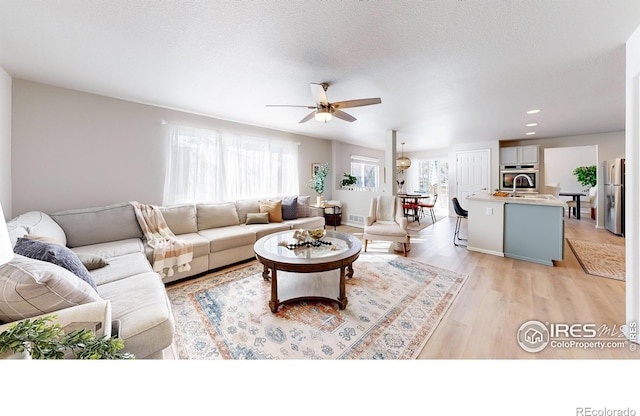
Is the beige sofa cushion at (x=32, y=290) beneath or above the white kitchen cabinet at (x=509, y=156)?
beneath

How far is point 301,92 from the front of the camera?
2.91 meters

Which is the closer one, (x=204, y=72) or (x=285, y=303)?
(x=285, y=303)

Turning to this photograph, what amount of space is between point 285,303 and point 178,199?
2.74 metres

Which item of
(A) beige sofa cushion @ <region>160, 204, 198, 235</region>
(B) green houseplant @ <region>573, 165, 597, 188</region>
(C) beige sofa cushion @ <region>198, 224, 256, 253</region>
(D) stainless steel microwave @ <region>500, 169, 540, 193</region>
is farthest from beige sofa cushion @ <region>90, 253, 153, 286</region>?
(B) green houseplant @ <region>573, 165, 597, 188</region>

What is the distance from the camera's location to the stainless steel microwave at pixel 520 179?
611 cm

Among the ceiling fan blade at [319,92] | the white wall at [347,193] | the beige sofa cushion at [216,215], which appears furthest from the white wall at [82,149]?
the white wall at [347,193]

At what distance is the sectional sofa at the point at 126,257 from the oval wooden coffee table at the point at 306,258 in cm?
81

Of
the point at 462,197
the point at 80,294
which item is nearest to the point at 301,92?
the point at 80,294

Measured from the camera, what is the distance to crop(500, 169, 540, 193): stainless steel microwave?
611 cm

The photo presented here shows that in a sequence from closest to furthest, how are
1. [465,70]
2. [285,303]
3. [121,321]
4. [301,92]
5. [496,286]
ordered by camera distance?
[121,321] → [285,303] → [465,70] → [496,286] → [301,92]

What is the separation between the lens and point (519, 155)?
6281 millimetres

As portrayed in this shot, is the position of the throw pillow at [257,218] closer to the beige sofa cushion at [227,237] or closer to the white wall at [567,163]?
the beige sofa cushion at [227,237]
